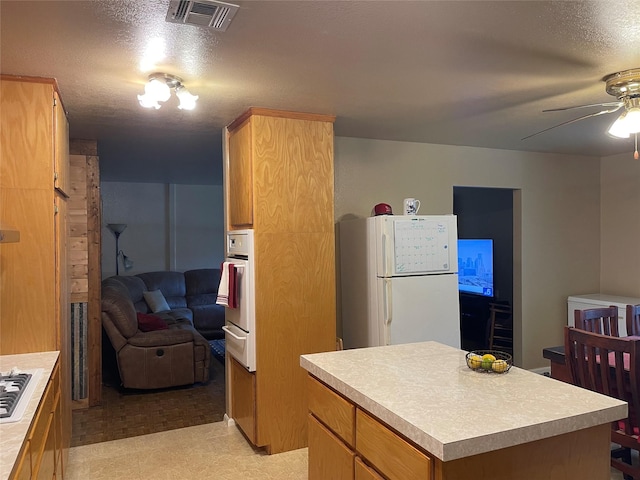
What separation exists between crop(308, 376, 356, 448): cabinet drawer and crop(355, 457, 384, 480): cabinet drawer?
82mm

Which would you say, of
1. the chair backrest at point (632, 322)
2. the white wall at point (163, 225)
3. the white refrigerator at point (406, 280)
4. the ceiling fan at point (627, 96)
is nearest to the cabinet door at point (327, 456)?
the white refrigerator at point (406, 280)

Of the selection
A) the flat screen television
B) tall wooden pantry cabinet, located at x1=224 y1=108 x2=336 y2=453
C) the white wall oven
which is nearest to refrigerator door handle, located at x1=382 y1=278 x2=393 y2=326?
tall wooden pantry cabinet, located at x1=224 y1=108 x2=336 y2=453

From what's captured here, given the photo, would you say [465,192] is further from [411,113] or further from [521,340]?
[411,113]

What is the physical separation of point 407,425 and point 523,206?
3.97 m

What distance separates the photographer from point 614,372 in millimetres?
2625

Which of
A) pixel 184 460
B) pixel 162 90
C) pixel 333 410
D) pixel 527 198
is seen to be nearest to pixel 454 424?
pixel 333 410

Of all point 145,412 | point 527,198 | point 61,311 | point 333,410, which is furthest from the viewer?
point 527,198

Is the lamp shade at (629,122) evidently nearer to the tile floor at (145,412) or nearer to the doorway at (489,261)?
the doorway at (489,261)

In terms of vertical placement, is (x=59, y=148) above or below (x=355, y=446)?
above

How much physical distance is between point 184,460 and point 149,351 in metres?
1.69

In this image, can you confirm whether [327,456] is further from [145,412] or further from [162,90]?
[145,412]

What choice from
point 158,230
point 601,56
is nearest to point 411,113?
point 601,56

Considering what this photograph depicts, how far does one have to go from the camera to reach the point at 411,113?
3348mm

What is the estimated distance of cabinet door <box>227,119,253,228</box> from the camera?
3260 mm
